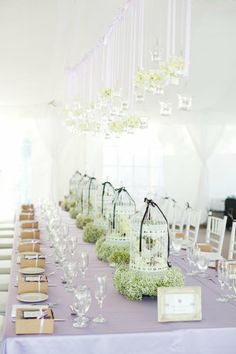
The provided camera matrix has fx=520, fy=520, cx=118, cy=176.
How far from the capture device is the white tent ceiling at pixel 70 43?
505 centimetres

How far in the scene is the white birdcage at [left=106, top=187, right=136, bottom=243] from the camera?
3.70 m

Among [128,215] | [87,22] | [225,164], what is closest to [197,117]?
[225,164]

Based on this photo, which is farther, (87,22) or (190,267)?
(87,22)

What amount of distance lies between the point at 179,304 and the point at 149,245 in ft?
1.62

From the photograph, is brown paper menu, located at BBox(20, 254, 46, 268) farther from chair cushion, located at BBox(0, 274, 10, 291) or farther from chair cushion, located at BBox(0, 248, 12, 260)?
chair cushion, located at BBox(0, 248, 12, 260)

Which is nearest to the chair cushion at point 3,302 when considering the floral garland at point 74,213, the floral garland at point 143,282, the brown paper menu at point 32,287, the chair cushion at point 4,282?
the chair cushion at point 4,282

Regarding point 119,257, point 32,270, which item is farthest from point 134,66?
point 32,270

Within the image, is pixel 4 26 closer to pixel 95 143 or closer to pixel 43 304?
pixel 43 304

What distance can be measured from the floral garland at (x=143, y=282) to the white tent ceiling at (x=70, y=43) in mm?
2920

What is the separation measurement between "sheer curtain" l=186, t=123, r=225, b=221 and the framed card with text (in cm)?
854

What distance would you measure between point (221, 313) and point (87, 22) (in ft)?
12.4

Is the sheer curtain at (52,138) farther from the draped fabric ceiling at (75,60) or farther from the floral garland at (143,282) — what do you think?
the floral garland at (143,282)

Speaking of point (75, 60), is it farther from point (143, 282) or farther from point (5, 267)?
point (143, 282)

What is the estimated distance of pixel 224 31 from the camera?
5754mm
